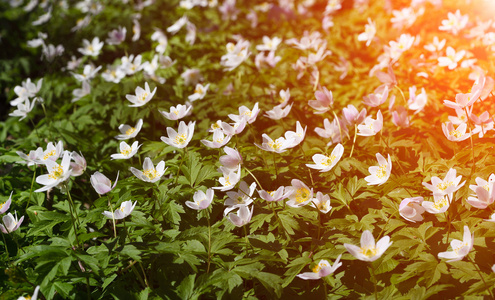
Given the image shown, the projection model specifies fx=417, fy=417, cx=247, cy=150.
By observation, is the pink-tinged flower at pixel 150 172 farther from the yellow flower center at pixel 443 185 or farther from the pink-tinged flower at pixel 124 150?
the yellow flower center at pixel 443 185

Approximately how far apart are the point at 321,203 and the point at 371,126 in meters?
0.68

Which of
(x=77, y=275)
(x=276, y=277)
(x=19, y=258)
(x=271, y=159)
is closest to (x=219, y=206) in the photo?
(x=271, y=159)

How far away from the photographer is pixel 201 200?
2125 mm

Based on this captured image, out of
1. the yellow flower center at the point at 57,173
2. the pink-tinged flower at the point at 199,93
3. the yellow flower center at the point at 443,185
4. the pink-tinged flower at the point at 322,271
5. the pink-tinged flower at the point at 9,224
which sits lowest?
the pink-tinged flower at the point at 199,93

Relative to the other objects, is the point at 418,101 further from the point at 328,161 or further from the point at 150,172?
the point at 150,172

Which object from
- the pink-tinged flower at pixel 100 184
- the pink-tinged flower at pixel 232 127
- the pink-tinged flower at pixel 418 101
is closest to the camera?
the pink-tinged flower at pixel 100 184

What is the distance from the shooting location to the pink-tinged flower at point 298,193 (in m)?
2.14

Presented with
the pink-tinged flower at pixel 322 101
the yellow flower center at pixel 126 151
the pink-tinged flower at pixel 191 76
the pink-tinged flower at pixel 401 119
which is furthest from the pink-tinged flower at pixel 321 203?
the pink-tinged flower at pixel 191 76

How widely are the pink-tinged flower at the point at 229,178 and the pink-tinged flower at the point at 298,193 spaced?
27 cm

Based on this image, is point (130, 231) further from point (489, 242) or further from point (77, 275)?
point (489, 242)

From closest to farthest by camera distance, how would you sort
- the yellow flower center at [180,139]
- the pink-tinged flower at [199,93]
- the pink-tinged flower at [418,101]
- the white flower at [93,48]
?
the yellow flower center at [180,139] → the pink-tinged flower at [418,101] → the pink-tinged flower at [199,93] → the white flower at [93,48]

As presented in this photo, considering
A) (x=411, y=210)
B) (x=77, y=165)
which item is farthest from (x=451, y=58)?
(x=77, y=165)

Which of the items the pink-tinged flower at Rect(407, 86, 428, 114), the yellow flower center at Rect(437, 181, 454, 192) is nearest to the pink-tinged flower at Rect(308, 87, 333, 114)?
the pink-tinged flower at Rect(407, 86, 428, 114)

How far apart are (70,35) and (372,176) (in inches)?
181
